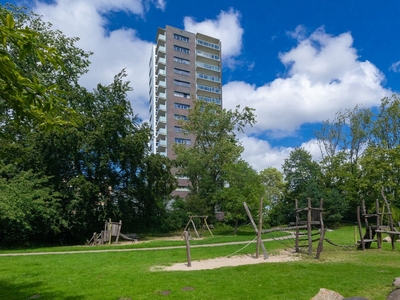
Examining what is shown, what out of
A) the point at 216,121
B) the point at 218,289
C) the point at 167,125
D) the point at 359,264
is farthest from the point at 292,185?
the point at 218,289

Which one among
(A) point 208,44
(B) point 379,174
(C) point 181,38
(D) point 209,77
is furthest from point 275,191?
(C) point 181,38

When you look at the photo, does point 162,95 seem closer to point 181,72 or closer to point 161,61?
point 181,72

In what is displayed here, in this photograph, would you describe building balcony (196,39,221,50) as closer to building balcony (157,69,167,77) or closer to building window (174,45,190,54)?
building window (174,45,190,54)

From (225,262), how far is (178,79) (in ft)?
174

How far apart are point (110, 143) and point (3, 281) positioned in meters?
18.1

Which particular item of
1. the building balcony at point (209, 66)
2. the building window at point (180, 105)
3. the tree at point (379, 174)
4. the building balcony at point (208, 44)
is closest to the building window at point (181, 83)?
the building window at point (180, 105)

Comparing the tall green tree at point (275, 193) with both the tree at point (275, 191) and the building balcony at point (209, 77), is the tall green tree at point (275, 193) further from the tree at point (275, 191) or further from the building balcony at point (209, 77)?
the building balcony at point (209, 77)

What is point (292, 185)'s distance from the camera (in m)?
45.7

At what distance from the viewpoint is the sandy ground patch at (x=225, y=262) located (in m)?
12.2

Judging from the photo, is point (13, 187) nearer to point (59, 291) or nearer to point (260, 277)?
point (59, 291)

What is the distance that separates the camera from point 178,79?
63.0 m

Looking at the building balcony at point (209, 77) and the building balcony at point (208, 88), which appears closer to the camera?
the building balcony at point (208, 88)

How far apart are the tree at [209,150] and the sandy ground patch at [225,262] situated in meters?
19.3

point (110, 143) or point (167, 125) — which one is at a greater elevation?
point (167, 125)
